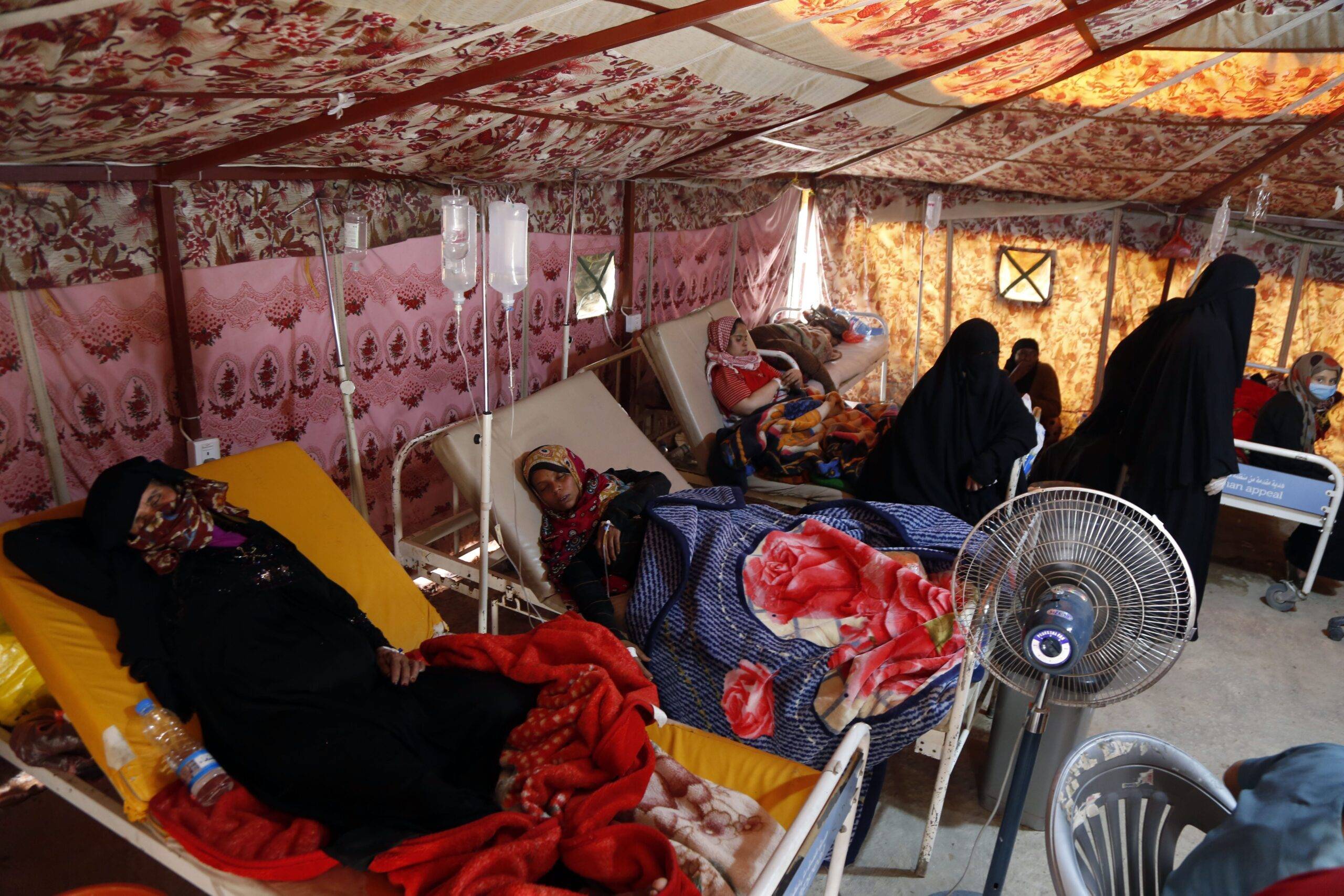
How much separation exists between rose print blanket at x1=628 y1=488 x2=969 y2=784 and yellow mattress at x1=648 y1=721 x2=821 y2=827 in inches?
10.6

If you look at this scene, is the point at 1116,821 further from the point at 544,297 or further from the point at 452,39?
the point at 544,297

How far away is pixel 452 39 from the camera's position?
1834 millimetres

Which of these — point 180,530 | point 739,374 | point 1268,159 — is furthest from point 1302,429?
point 180,530

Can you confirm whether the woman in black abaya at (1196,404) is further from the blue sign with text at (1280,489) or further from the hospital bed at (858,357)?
the hospital bed at (858,357)

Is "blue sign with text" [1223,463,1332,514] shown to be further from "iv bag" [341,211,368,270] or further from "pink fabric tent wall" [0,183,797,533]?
"iv bag" [341,211,368,270]

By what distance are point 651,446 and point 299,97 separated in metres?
1.90

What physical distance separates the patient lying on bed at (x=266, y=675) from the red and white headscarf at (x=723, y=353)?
8.41 ft

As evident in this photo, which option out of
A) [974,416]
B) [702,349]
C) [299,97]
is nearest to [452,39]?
[299,97]

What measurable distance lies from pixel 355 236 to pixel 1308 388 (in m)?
4.09

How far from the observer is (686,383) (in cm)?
408

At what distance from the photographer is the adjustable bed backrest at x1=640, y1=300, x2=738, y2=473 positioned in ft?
13.2

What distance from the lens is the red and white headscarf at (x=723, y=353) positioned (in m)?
4.30

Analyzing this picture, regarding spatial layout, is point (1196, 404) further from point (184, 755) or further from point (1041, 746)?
point (184, 755)

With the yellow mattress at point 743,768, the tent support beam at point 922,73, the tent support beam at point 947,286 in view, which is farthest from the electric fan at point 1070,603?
the tent support beam at point 947,286
